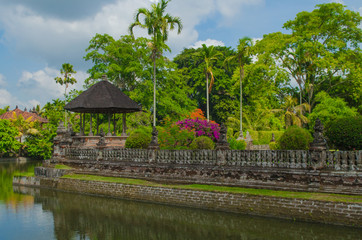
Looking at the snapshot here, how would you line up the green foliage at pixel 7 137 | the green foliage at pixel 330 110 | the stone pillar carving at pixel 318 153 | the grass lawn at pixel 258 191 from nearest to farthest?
1. the grass lawn at pixel 258 191
2. the stone pillar carving at pixel 318 153
3. the green foliage at pixel 330 110
4. the green foliage at pixel 7 137

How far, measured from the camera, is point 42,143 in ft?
126

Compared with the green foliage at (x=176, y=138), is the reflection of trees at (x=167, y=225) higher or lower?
lower

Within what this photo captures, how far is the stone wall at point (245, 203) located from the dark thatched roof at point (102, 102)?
22.6ft

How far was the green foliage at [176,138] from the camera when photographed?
17.2 metres

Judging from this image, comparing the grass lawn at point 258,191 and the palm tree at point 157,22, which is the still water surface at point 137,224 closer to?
the grass lawn at point 258,191

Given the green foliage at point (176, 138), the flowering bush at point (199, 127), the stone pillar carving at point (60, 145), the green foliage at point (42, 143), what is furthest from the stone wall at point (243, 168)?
the green foliage at point (42, 143)

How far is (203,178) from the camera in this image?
41.5 ft

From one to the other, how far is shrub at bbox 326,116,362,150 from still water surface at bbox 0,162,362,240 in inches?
130

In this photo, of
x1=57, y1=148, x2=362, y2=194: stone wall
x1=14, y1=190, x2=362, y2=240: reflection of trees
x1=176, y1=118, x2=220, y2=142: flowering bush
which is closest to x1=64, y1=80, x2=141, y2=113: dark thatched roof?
x1=176, y1=118, x2=220, y2=142: flowering bush

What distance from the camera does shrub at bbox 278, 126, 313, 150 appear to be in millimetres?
12703

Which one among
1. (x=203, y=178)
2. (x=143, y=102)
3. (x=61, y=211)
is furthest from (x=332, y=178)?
(x=143, y=102)

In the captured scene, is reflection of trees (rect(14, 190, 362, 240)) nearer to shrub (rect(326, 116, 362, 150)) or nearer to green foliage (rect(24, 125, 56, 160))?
shrub (rect(326, 116, 362, 150))

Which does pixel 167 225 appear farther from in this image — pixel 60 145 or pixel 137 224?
pixel 60 145

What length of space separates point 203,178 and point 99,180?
5341 millimetres
